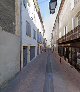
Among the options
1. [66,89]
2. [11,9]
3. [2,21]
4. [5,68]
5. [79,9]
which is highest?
[79,9]

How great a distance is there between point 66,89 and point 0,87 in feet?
9.22

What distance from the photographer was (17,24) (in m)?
13.4

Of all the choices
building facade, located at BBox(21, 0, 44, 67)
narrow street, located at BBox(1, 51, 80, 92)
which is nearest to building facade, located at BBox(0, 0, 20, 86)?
narrow street, located at BBox(1, 51, 80, 92)

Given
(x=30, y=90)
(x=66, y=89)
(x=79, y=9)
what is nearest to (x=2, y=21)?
(x=30, y=90)

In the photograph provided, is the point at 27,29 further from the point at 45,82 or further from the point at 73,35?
the point at 45,82

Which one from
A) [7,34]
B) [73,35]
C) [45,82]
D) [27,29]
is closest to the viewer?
[45,82]

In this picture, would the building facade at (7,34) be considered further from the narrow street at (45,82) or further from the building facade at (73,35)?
the building facade at (73,35)

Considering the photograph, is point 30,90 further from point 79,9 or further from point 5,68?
point 79,9

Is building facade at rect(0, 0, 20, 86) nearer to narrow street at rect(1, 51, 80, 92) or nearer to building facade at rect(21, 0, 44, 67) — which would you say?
narrow street at rect(1, 51, 80, 92)

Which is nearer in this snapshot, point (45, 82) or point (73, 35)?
point (45, 82)

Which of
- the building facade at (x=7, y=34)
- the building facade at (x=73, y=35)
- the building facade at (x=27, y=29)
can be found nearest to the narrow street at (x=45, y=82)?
the building facade at (x=7, y=34)

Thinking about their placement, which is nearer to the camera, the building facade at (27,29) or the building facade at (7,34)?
the building facade at (7,34)

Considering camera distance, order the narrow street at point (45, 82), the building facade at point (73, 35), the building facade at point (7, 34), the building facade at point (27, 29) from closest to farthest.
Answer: the narrow street at point (45, 82) → the building facade at point (7, 34) → the building facade at point (73, 35) → the building facade at point (27, 29)

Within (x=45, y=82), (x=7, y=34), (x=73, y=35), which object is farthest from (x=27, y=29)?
(x=45, y=82)
